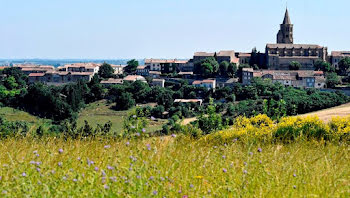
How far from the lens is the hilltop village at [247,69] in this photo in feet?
213

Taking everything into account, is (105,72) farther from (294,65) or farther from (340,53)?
(340,53)

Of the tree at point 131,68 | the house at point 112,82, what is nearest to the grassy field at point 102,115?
the house at point 112,82

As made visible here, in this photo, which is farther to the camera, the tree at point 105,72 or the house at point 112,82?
the tree at point 105,72

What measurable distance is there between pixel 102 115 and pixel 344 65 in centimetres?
3690

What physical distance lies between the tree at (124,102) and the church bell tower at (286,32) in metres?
35.0

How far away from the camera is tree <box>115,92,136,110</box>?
5822 centimetres

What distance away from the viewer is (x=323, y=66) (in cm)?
7012

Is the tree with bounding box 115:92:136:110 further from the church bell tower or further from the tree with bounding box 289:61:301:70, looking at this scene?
the church bell tower

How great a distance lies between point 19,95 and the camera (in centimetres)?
6216

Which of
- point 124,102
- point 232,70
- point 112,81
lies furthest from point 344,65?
point 112,81

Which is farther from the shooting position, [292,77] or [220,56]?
[220,56]

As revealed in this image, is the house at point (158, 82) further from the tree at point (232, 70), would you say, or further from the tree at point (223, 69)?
the tree at point (232, 70)

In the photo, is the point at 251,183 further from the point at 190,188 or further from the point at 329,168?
the point at 329,168

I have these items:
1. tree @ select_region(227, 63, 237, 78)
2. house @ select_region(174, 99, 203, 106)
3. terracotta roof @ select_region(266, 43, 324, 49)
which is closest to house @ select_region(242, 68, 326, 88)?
tree @ select_region(227, 63, 237, 78)
